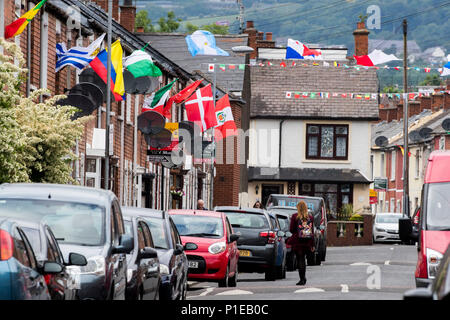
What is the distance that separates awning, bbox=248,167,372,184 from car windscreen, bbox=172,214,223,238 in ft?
132

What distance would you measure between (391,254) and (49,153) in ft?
69.2

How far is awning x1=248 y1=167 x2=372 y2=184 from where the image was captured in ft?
209

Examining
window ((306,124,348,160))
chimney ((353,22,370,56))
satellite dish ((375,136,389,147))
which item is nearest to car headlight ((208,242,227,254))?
window ((306,124,348,160))

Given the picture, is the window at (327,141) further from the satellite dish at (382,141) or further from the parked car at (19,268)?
the parked car at (19,268)

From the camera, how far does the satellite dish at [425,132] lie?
241 feet

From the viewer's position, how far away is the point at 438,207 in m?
18.4

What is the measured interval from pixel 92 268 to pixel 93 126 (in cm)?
2216

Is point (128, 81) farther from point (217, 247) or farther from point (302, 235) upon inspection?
point (217, 247)

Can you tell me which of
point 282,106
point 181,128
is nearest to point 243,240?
point 181,128

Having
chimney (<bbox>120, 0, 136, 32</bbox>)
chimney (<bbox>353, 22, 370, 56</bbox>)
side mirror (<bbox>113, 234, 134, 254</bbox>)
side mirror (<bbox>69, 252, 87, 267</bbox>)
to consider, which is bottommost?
side mirror (<bbox>69, 252, 87, 267</bbox>)

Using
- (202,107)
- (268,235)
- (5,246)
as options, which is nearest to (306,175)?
(202,107)

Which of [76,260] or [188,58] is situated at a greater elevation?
[188,58]

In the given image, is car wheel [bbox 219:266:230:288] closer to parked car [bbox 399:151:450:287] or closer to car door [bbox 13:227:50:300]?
parked car [bbox 399:151:450:287]
